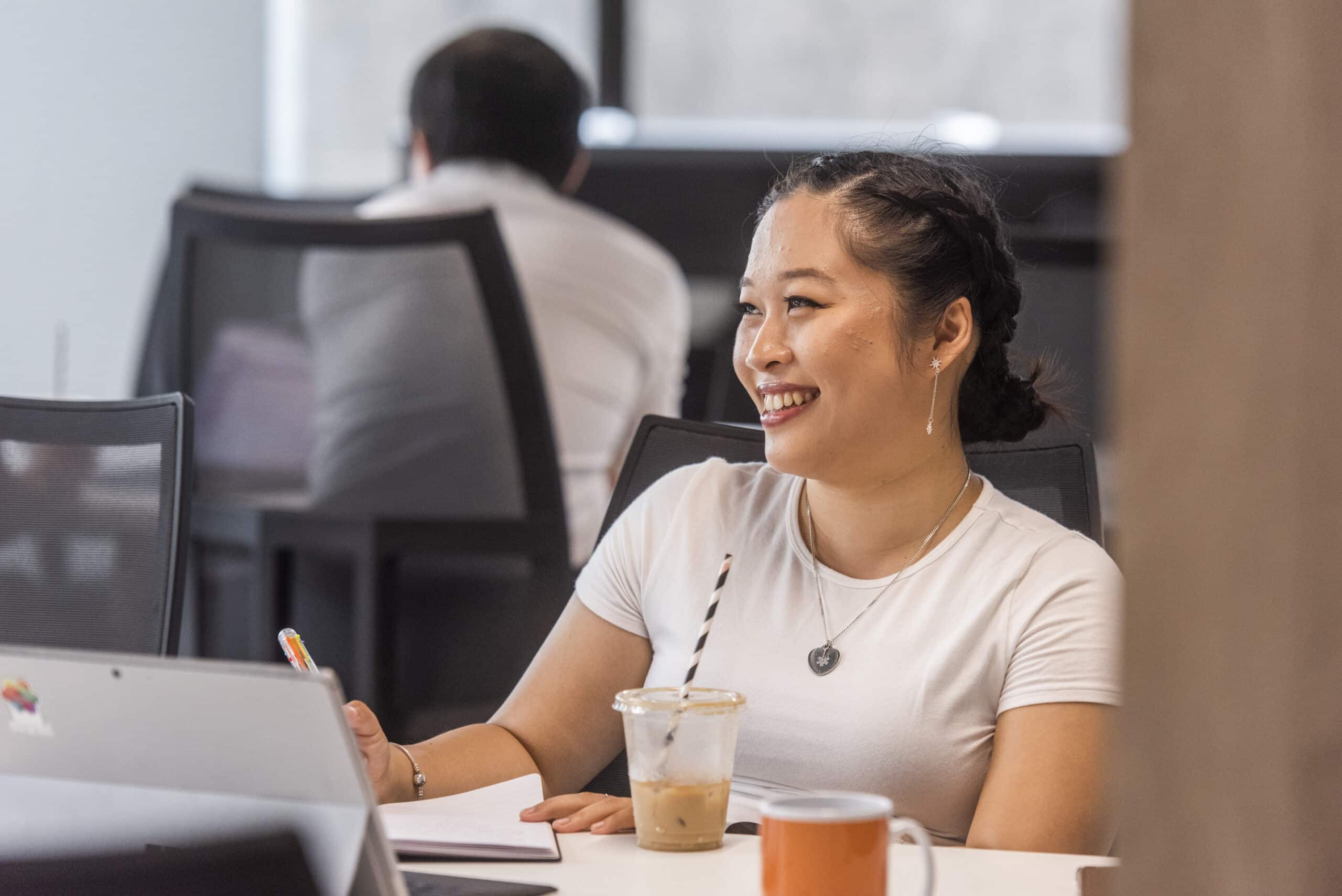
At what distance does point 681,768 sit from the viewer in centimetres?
100

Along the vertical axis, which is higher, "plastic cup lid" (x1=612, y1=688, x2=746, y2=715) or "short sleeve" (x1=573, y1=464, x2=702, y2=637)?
"short sleeve" (x1=573, y1=464, x2=702, y2=637)

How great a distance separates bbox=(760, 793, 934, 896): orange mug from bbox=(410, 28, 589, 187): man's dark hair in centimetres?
182

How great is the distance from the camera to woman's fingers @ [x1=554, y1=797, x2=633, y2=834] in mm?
1054

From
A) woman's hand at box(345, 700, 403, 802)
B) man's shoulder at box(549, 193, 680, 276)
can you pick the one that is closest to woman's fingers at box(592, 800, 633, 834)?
woman's hand at box(345, 700, 403, 802)

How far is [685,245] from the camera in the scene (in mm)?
3461

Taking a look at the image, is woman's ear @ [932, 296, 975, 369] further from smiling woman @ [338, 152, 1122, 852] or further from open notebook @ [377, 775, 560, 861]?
open notebook @ [377, 775, 560, 861]

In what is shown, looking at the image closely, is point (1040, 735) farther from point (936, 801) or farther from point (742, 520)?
point (742, 520)

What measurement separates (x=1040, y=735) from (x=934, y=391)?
358mm

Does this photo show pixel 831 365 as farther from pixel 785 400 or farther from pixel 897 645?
pixel 897 645

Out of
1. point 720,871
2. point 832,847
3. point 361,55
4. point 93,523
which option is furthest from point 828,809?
point 361,55

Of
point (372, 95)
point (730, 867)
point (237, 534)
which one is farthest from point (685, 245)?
point (730, 867)

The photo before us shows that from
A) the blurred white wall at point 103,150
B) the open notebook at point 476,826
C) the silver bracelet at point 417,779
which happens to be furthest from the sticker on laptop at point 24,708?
the blurred white wall at point 103,150

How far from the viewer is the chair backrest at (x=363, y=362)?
207 centimetres

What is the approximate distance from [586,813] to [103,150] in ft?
11.2
